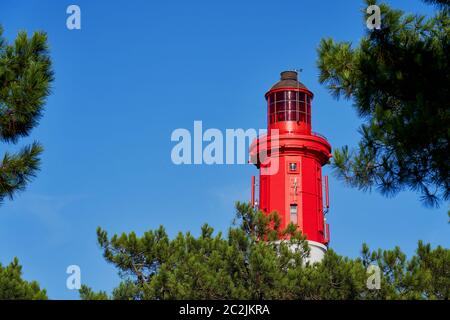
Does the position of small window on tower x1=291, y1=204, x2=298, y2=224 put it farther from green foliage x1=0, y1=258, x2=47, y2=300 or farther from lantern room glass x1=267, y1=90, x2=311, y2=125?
green foliage x1=0, y1=258, x2=47, y2=300

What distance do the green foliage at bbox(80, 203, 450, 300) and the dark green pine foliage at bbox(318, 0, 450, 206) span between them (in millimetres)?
7455

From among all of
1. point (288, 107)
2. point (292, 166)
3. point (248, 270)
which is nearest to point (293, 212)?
Result: point (292, 166)

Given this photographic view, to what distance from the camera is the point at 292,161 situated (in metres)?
32.9

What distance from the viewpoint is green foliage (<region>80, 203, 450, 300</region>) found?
62.4 feet

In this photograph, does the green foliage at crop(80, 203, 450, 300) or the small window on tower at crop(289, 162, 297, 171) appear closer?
the green foliage at crop(80, 203, 450, 300)

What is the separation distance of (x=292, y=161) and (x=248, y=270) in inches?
528

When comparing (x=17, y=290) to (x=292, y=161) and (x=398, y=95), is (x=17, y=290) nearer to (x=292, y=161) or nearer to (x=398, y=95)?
(x=398, y=95)

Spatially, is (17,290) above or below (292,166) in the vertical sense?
below

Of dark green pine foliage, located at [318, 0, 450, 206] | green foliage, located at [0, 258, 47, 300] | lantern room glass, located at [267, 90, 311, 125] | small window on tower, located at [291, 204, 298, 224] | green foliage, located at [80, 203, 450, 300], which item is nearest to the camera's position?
dark green pine foliage, located at [318, 0, 450, 206]

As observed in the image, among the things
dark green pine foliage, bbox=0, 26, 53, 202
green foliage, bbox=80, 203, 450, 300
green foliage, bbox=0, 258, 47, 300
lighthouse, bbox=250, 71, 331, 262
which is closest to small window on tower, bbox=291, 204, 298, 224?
lighthouse, bbox=250, 71, 331, 262

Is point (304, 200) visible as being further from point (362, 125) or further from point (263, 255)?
point (362, 125)
